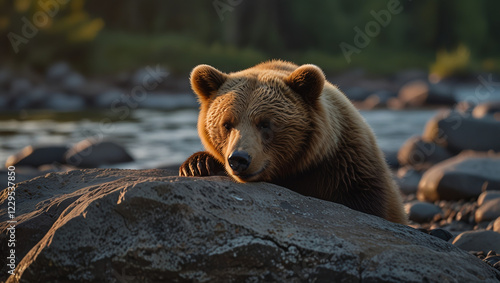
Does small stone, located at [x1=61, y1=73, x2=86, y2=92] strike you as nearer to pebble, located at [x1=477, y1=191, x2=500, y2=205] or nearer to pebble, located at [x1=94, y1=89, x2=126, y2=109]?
pebble, located at [x1=94, y1=89, x2=126, y2=109]

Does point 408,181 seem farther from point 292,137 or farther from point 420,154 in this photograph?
point 292,137

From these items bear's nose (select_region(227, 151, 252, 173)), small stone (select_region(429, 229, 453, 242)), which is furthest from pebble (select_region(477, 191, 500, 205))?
bear's nose (select_region(227, 151, 252, 173))

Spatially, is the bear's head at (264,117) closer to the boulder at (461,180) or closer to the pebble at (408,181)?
the boulder at (461,180)

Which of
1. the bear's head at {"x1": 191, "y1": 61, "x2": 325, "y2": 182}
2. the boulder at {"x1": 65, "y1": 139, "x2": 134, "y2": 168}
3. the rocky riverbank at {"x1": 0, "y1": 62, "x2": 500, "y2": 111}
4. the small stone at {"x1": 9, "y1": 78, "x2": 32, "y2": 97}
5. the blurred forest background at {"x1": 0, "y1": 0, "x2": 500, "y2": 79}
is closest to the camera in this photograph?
the bear's head at {"x1": 191, "y1": 61, "x2": 325, "y2": 182}

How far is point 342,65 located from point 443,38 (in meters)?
10.9

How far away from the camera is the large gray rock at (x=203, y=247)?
274 cm

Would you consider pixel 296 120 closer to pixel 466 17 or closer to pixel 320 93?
pixel 320 93

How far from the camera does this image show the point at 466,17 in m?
41.1

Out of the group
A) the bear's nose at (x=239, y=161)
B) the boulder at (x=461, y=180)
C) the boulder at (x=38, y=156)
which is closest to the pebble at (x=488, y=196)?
the boulder at (x=461, y=180)

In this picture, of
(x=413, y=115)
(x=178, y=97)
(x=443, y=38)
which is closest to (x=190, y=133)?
(x=413, y=115)

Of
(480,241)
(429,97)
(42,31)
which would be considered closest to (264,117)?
(480,241)

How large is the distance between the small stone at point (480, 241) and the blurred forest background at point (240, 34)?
984 inches

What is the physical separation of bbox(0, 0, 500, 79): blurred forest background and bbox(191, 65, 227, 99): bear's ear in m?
24.2

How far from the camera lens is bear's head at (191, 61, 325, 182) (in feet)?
12.2
